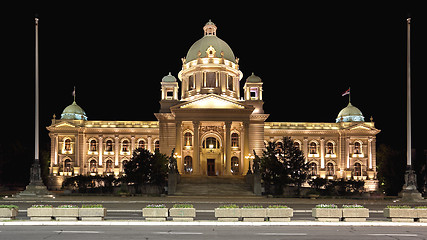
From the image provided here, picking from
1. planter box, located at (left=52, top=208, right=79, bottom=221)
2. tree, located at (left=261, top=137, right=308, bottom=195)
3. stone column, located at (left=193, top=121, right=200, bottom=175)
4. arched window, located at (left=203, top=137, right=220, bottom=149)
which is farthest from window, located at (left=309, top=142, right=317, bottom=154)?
planter box, located at (left=52, top=208, right=79, bottom=221)

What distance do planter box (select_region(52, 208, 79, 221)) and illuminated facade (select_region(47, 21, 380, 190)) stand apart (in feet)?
158

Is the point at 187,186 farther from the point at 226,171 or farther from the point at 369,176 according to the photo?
the point at 369,176

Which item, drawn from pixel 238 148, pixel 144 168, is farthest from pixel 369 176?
pixel 144 168

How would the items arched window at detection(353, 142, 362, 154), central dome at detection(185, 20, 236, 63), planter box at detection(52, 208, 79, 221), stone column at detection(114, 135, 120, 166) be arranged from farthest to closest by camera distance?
stone column at detection(114, 135, 120, 166) < arched window at detection(353, 142, 362, 154) < central dome at detection(185, 20, 236, 63) < planter box at detection(52, 208, 79, 221)

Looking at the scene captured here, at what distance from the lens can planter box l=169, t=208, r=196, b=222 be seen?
22.1m

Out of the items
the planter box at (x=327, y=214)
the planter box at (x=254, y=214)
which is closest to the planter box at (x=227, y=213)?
the planter box at (x=254, y=214)

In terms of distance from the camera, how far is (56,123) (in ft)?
255

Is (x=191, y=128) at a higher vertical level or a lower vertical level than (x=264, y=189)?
higher

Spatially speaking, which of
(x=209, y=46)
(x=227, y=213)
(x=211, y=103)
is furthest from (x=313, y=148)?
(x=227, y=213)

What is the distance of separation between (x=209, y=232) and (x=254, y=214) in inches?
157

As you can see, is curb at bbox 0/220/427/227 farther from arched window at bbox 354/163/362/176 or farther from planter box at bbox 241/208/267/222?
arched window at bbox 354/163/362/176

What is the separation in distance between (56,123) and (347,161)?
167 feet

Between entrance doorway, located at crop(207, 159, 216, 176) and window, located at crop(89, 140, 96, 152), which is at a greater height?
window, located at crop(89, 140, 96, 152)

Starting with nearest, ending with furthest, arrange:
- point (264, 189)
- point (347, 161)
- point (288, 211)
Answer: point (288, 211)
point (264, 189)
point (347, 161)
